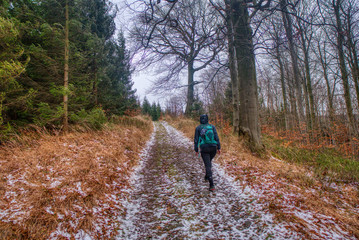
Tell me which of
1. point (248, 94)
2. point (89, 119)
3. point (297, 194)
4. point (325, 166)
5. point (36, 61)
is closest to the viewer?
point (297, 194)

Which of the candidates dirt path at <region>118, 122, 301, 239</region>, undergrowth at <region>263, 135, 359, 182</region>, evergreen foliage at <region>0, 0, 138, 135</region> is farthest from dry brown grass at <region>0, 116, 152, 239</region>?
undergrowth at <region>263, 135, 359, 182</region>

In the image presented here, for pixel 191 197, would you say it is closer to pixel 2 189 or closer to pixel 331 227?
pixel 331 227

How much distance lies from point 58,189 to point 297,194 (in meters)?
4.73

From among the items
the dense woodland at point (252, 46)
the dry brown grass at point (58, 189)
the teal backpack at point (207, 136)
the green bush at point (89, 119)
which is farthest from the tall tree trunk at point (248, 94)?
the green bush at point (89, 119)

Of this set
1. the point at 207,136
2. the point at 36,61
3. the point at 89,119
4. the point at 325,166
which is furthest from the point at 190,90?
the point at 207,136

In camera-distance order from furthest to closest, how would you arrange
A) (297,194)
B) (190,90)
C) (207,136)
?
(190,90) → (207,136) → (297,194)

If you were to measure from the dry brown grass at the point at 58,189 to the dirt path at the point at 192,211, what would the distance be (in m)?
0.42

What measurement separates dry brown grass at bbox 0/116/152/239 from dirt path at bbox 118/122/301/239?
16.5 inches

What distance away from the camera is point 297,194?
3355mm

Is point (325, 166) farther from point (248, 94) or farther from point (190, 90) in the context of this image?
point (190, 90)

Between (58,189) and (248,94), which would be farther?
(248,94)

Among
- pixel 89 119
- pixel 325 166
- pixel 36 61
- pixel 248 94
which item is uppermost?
pixel 36 61

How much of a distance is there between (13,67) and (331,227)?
835cm

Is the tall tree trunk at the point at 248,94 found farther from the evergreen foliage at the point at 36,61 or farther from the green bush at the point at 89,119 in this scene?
the green bush at the point at 89,119
